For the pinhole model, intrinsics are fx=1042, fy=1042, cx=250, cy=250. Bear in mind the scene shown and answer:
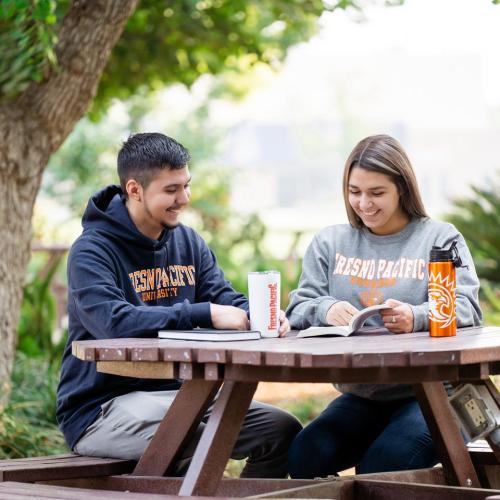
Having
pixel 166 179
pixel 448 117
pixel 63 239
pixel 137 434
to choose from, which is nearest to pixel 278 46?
pixel 166 179

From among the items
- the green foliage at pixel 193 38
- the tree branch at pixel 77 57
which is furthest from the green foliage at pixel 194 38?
the tree branch at pixel 77 57

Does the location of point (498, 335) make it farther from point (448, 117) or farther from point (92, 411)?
point (448, 117)

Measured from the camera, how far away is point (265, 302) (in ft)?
11.2

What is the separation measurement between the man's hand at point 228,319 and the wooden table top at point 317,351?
18 centimetres

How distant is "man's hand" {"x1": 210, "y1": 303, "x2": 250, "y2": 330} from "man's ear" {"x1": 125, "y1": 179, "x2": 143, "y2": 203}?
594mm

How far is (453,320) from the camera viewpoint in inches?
131

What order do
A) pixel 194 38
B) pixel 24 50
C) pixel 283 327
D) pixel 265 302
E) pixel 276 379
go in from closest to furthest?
pixel 276 379 < pixel 265 302 < pixel 283 327 < pixel 24 50 < pixel 194 38

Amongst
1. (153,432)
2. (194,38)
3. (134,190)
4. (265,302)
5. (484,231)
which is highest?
(194,38)

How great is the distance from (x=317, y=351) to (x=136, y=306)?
96 cm

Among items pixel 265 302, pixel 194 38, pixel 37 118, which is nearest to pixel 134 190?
pixel 265 302

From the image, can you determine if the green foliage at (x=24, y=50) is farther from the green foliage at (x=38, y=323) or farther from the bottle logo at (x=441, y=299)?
the bottle logo at (x=441, y=299)

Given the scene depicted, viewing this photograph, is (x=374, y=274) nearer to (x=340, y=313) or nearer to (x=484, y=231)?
(x=340, y=313)

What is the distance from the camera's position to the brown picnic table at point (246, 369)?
2826 mm

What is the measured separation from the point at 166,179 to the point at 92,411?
0.89 metres
